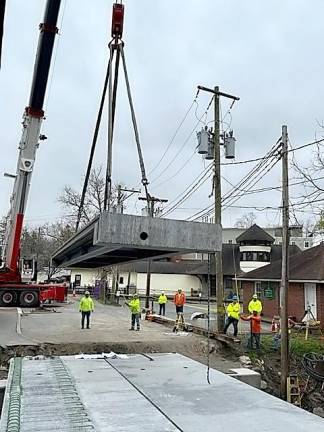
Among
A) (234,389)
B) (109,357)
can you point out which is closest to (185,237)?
(234,389)

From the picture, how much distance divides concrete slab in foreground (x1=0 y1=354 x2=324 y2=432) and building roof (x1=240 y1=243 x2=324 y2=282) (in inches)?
727

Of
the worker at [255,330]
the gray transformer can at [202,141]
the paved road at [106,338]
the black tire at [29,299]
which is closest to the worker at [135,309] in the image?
the paved road at [106,338]

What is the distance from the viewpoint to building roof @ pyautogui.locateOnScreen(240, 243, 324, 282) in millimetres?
24719

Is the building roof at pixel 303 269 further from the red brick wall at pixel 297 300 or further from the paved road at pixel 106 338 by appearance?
the paved road at pixel 106 338

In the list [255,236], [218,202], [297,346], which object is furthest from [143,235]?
[255,236]

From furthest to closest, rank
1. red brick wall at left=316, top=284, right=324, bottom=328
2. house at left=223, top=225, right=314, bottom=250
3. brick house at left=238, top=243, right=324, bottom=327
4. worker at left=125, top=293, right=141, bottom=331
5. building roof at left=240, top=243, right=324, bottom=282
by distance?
house at left=223, top=225, right=314, bottom=250 → building roof at left=240, top=243, right=324, bottom=282 → brick house at left=238, top=243, right=324, bottom=327 → red brick wall at left=316, top=284, right=324, bottom=328 → worker at left=125, top=293, right=141, bottom=331

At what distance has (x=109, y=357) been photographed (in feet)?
28.6

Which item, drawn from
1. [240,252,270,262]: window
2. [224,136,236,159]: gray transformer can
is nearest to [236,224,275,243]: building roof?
[240,252,270,262]: window

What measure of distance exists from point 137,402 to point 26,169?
11.4m

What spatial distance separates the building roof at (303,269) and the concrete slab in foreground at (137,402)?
60.6ft

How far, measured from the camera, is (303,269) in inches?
1028

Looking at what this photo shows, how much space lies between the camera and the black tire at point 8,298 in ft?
54.7

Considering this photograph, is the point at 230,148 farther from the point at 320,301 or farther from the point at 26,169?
the point at 320,301

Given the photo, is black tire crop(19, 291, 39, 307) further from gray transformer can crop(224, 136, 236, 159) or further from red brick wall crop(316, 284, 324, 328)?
red brick wall crop(316, 284, 324, 328)
